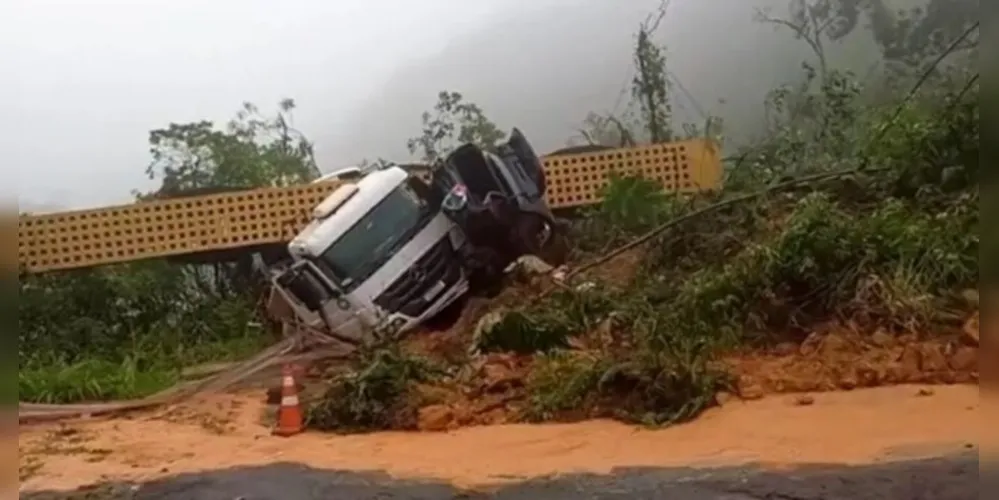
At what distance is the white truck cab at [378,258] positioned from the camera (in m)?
5.20

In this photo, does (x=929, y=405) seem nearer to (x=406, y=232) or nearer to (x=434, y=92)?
(x=406, y=232)

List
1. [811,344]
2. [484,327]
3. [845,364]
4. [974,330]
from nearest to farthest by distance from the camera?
1. [974,330]
2. [845,364]
3. [811,344]
4. [484,327]

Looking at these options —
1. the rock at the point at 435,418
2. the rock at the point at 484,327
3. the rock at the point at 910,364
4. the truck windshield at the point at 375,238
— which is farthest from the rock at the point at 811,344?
the truck windshield at the point at 375,238

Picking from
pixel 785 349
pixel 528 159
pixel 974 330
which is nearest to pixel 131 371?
pixel 528 159

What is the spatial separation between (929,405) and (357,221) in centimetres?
278

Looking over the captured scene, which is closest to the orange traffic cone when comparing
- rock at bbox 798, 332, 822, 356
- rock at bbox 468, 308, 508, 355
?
rock at bbox 468, 308, 508, 355

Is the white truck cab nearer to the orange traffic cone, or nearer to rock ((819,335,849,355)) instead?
the orange traffic cone

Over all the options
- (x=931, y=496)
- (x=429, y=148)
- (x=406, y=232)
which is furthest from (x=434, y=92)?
(x=931, y=496)

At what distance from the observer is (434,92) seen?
5.70 metres

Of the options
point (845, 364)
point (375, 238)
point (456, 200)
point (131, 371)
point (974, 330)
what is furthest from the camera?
point (456, 200)

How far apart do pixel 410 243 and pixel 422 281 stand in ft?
0.63

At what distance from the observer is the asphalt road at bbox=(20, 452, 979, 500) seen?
9.53ft

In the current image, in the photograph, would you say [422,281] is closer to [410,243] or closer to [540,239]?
[410,243]

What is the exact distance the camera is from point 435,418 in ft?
13.6
